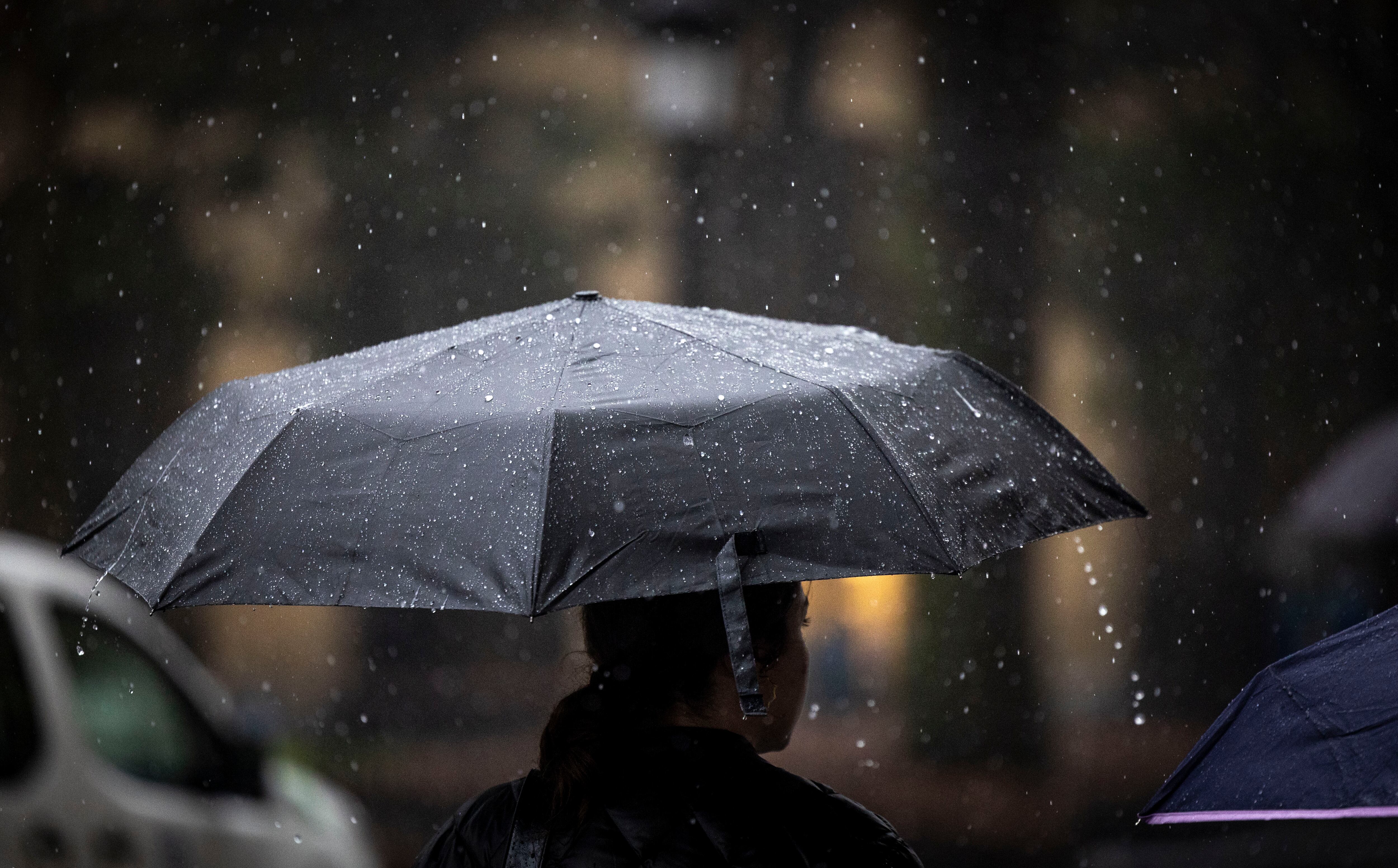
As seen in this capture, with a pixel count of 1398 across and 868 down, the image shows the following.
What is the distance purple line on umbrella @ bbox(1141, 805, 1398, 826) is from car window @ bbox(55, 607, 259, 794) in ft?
12.5

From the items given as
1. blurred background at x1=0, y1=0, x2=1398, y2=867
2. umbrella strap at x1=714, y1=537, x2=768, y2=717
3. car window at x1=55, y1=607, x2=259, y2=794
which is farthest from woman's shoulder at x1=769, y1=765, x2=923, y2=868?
blurred background at x1=0, y1=0, x2=1398, y2=867

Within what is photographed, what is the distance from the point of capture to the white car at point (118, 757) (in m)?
4.45

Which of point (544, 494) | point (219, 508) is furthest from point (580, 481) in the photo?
point (219, 508)

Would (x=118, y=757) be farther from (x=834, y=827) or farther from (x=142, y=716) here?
(x=834, y=827)

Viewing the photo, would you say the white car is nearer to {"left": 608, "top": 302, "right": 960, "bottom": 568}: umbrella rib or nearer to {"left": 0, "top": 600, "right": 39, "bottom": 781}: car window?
{"left": 0, "top": 600, "right": 39, "bottom": 781}: car window

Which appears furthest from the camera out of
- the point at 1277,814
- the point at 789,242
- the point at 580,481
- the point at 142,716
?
the point at 789,242

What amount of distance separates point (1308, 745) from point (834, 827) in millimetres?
660

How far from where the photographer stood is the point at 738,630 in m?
1.82

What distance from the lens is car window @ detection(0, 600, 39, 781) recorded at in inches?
175

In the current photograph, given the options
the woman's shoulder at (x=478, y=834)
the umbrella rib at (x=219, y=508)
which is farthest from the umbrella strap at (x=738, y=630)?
the umbrella rib at (x=219, y=508)

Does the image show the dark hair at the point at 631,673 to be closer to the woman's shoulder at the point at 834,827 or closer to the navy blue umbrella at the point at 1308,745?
the woman's shoulder at the point at 834,827

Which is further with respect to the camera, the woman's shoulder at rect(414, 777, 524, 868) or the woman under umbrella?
the woman's shoulder at rect(414, 777, 524, 868)

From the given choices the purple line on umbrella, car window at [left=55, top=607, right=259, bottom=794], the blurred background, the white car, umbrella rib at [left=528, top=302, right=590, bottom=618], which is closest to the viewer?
the purple line on umbrella

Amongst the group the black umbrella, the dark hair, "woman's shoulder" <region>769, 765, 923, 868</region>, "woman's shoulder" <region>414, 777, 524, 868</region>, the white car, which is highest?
the black umbrella
